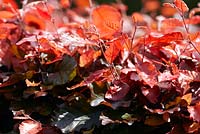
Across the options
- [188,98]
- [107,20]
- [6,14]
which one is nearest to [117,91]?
Answer: [188,98]

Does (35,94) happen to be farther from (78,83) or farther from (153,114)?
(153,114)

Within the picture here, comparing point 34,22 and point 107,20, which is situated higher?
point 107,20

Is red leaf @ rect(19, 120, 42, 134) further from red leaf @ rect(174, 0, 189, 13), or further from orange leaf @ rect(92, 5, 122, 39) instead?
red leaf @ rect(174, 0, 189, 13)

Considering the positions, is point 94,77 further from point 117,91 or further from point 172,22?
point 172,22

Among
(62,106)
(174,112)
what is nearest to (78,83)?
(62,106)

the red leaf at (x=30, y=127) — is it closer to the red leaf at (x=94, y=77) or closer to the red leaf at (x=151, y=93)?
the red leaf at (x=94, y=77)

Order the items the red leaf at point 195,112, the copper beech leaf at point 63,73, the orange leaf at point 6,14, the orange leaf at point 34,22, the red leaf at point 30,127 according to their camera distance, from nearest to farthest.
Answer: the red leaf at point 195,112, the red leaf at point 30,127, the copper beech leaf at point 63,73, the orange leaf at point 6,14, the orange leaf at point 34,22

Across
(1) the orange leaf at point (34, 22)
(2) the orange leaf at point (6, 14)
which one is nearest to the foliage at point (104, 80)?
(2) the orange leaf at point (6, 14)
